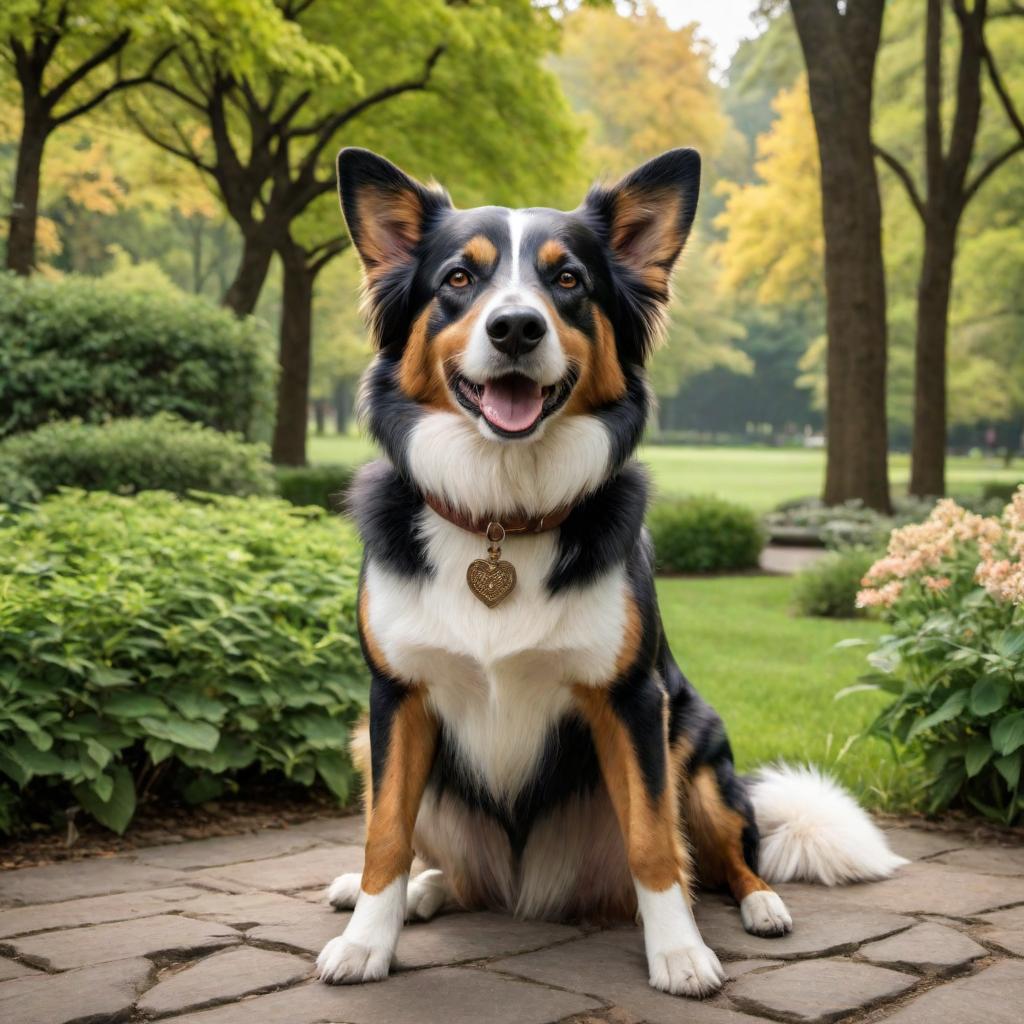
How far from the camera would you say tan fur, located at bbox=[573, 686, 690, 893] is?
3043 mm

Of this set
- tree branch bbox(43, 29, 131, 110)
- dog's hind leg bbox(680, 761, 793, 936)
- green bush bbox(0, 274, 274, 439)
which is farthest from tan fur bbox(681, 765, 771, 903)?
tree branch bbox(43, 29, 131, 110)

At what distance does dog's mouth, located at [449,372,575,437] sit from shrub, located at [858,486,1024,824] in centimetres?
188

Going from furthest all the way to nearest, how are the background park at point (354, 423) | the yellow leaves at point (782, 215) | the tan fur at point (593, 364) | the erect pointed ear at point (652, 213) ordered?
the yellow leaves at point (782, 215)
the background park at point (354, 423)
the erect pointed ear at point (652, 213)
the tan fur at point (593, 364)

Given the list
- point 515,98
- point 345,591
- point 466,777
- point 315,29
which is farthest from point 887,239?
point 466,777

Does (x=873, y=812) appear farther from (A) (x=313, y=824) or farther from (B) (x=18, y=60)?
(B) (x=18, y=60)

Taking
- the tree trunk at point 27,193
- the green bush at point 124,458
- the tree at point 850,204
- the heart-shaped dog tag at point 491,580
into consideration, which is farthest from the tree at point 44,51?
the heart-shaped dog tag at point 491,580

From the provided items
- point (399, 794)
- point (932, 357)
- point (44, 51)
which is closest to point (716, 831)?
point (399, 794)

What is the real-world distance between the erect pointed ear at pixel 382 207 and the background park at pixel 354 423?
975 mm

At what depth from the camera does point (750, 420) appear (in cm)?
7038

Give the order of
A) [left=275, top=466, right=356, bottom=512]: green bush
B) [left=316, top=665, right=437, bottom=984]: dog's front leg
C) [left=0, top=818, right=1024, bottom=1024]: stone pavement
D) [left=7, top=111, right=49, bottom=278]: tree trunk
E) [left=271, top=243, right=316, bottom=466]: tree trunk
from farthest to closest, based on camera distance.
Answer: [left=271, top=243, right=316, bottom=466]: tree trunk → [left=275, top=466, right=356, bottom=512]: green bush → [left=7, top=111, right=49, bottom=278]: tree trunk → [left=316, top=665, right=437, bottom=984]: dog's front leg → [left=0, top=818, right=1024, bottom=1024]: stone pavement

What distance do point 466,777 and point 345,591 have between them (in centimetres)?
238

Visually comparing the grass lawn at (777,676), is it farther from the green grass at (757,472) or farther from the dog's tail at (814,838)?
the green grass at (757,472)

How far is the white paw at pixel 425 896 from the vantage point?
350 centimetres

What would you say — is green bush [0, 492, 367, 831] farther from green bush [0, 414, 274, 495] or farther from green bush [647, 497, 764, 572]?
green bush [647, 497, 764, 572]
